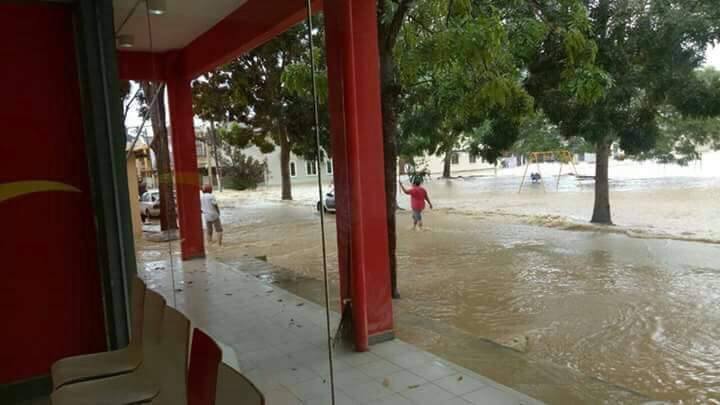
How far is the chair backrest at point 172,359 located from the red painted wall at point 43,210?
1.19 metres

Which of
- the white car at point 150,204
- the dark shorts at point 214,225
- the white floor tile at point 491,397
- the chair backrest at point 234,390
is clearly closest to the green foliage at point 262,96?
the white car at point 150,204

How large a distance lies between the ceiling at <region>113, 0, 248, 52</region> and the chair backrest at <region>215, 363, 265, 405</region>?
9.08 feet

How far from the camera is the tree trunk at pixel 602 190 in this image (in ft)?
30.9

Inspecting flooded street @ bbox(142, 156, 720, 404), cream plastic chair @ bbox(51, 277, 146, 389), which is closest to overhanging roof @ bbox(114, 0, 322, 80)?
flooded street @ bbox(142, 156, 720, 404)

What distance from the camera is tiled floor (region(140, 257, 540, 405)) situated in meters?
2.51

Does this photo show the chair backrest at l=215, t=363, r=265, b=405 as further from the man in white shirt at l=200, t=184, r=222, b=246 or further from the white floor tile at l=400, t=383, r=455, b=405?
the man in white shirt at l=200, t=184, r=222, b=246

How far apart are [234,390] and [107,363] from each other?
1.47 metres

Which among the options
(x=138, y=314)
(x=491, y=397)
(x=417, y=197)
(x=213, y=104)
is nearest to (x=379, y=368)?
(x=491, y=397)

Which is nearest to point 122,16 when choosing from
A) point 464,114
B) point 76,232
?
point 76,232

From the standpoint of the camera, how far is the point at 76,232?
278cm

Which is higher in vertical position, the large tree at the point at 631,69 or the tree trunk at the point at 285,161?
the large tree at the point at 631,69

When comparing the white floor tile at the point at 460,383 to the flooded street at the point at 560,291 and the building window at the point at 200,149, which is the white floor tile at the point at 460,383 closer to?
the flooded street at the point at 560,291

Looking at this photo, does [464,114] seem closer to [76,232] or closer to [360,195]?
[360,195]

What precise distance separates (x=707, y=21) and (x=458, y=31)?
244 cm
